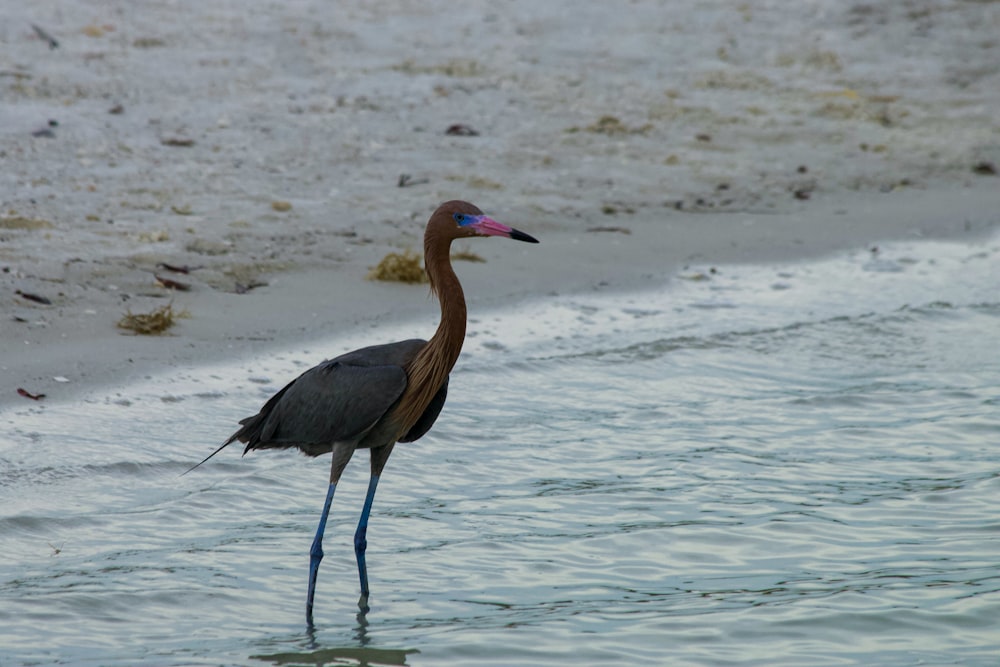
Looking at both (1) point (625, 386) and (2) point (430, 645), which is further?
(1) point (625, 386)

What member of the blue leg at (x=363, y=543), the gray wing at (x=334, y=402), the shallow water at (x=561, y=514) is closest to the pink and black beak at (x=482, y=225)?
the gray wing at (x=334, y=402)

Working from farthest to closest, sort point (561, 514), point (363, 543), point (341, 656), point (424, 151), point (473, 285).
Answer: point (424, 151), point (473, 285), point (561, 514), point (363, 543), point (341, 656)

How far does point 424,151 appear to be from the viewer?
11.9 metres

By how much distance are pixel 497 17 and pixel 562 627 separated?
38.2 feet

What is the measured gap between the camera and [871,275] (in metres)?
10.5

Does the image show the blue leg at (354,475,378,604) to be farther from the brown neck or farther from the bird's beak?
the bird's beak

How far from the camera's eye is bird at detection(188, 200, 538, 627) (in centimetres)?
534

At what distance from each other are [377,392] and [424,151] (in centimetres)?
678

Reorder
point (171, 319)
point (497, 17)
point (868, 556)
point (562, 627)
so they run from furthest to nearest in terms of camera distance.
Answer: point (497, 17) < point (171, 319) < point (868, 556) < point (562, 627)

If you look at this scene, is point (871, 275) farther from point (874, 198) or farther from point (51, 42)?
point (51, 42)

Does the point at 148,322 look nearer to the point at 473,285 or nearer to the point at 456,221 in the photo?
the point at 473,285

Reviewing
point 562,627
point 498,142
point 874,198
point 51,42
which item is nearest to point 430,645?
point 562,627

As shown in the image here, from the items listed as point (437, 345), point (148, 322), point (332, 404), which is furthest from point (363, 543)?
point (148, 322)

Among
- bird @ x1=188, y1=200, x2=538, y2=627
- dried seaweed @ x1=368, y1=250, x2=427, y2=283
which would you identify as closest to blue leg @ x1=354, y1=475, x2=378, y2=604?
bird @ x1=188, y1=200, x2=538, y2=627
